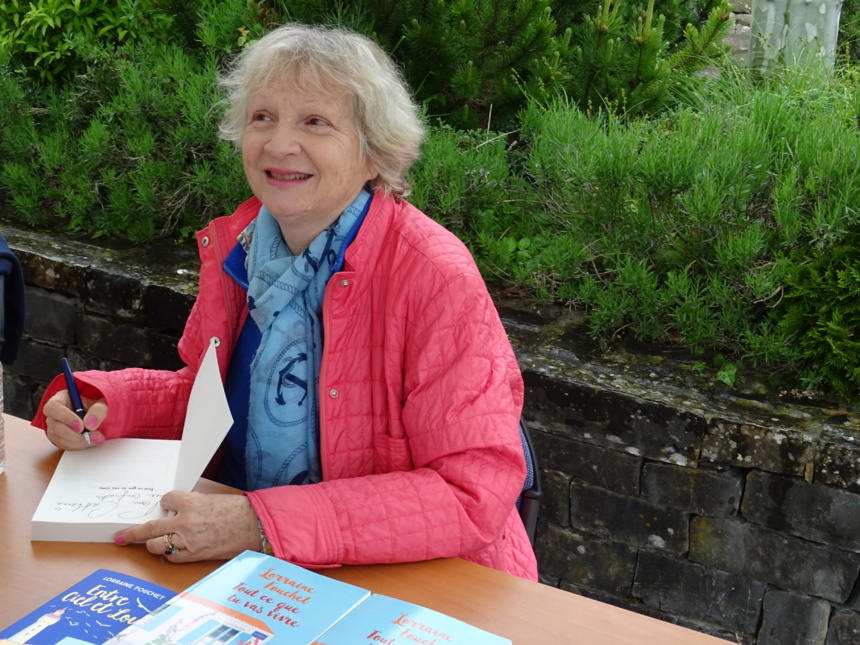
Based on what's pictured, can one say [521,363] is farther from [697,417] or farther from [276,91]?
[276,91]

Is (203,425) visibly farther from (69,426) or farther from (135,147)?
(135,147)

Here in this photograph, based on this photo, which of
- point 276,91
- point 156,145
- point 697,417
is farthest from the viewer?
point 156,145

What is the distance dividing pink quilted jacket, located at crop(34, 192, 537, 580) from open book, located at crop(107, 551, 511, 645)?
10 cm

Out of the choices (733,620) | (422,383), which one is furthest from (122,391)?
(733,620)

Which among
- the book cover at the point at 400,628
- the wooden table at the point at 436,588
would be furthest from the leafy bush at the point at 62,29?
the book cover at the point at 400,628

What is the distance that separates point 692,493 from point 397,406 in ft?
4.22

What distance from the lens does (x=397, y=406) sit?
1.82 m

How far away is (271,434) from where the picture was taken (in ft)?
6.38

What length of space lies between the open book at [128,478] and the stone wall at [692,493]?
1.35 meters

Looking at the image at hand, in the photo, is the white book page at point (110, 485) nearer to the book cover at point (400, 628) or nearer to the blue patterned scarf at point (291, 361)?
the blue patterned scarf at point (291, 361)

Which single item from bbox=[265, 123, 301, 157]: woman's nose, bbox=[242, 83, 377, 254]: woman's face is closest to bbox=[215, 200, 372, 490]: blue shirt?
bbox=[242, 83, 377, 254]: woman's face

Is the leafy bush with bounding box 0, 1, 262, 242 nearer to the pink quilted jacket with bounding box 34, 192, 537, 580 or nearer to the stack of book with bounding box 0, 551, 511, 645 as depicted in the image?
the pink quilted jacket with bounding box 34, 192, 537, 580

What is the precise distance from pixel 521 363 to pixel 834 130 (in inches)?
52.1

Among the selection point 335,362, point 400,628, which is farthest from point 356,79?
point 400,628
